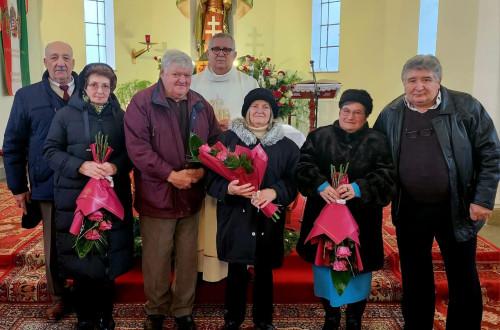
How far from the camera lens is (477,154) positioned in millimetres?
2451

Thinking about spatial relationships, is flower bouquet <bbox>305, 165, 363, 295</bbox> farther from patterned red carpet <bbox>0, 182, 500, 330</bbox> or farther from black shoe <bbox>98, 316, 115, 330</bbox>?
black shoe <bbox>98, 316, 115, 330</bbox>

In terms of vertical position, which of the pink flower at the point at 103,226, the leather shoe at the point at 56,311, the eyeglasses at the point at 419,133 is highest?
the eyeglasses at the point at 419,133

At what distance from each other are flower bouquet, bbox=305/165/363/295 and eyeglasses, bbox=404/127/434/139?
1.26 feet

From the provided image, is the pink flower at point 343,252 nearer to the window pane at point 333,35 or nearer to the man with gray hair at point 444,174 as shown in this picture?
the man with gray hair at point 444,174

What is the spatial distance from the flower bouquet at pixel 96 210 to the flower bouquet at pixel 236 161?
19.9 inches

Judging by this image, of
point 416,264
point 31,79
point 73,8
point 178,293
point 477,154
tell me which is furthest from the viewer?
point 73,8

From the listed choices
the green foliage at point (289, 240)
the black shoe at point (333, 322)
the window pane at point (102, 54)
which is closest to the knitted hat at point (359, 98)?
the black shoe at point (333, 322)

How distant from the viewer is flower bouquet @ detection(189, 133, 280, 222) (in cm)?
239

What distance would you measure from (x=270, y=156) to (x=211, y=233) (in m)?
0.67

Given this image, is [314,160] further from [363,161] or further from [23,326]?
[23,326]

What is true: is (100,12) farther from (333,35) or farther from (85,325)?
(85,325)

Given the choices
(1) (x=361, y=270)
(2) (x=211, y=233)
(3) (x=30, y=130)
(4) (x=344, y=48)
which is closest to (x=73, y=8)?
(4) (x=344, y=48)

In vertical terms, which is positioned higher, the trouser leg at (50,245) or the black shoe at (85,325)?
the trouser leg at (50,245)

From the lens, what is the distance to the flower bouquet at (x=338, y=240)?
245cm
